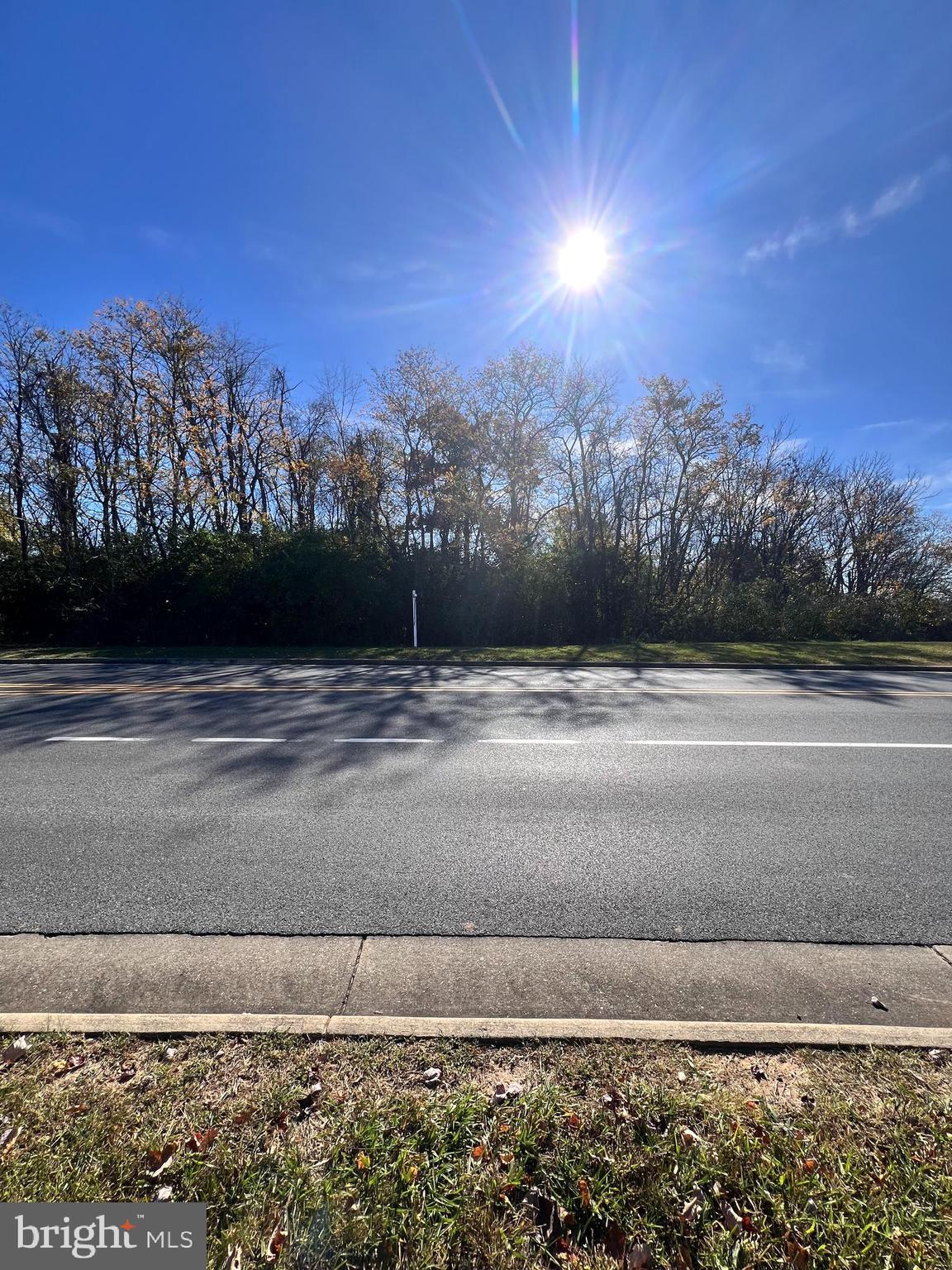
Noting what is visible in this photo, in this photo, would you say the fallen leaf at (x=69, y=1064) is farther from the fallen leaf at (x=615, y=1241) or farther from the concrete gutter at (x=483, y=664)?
the concrete gutter at (x=483, y=664)

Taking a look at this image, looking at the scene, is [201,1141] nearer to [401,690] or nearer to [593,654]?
[401,690]

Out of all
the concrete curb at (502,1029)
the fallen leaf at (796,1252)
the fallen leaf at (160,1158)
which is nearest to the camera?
the fallen leaf at (796,1252)

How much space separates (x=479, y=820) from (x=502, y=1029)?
7.01ft

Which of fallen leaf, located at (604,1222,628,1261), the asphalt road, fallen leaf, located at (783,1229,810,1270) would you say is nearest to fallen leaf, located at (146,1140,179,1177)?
the asphalt road

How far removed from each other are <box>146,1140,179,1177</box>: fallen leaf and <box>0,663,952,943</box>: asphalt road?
122 cm

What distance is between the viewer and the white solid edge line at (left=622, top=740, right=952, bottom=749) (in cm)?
641

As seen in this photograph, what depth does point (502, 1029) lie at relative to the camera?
7.46 ft

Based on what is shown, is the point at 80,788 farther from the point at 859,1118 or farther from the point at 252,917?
the point at 859,1118

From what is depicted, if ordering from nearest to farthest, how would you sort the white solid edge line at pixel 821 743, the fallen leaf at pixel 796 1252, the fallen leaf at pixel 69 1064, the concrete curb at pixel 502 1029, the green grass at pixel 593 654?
the fallen leaf at pixel 796 1252 < the fallen leaf at pixel 69 1064 < the concrete curb at pixel 502 1029 < the white solid edge line at pixel 821 743 < the green grass at pixel 593 654

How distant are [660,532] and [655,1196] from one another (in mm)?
26321

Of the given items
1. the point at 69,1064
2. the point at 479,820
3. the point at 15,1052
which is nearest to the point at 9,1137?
the point at 69,1064

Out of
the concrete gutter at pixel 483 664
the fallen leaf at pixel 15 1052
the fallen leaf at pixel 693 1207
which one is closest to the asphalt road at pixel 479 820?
the fallen leaf at pixel 15 1052

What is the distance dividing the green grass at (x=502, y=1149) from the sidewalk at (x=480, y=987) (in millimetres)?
108

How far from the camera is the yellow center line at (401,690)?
31.7 feet
